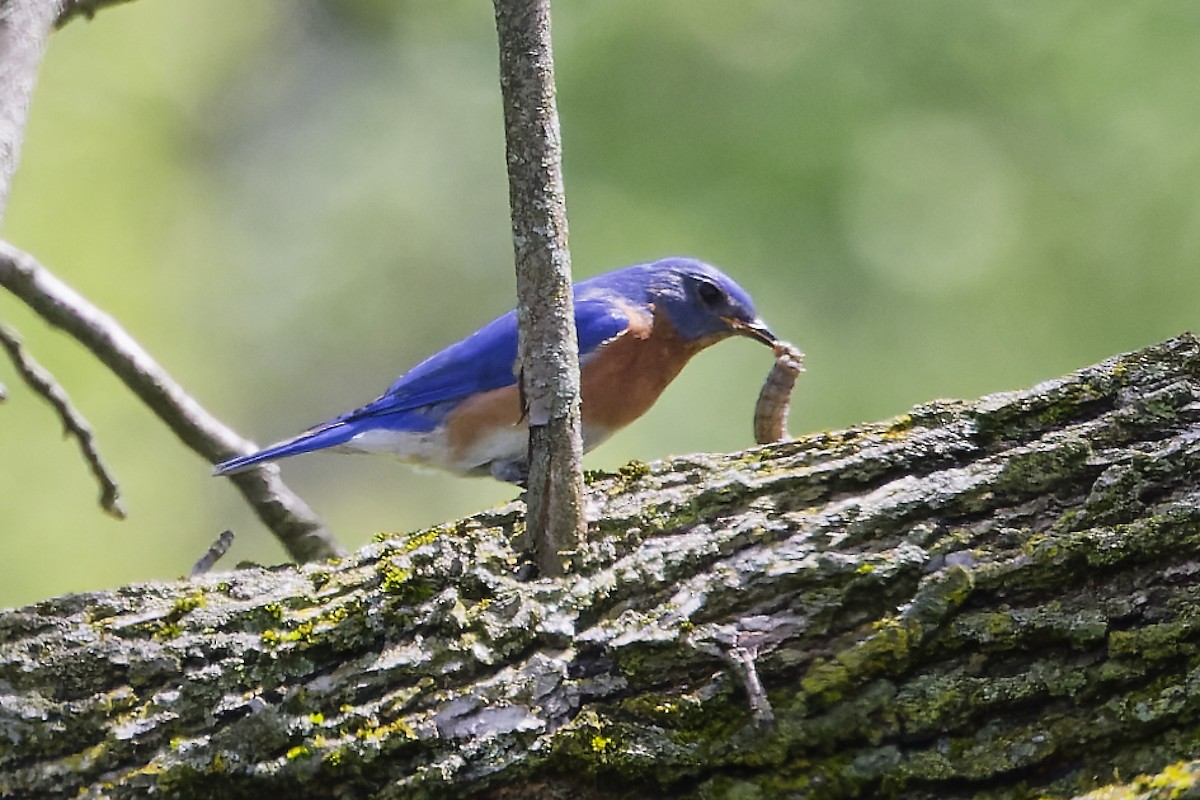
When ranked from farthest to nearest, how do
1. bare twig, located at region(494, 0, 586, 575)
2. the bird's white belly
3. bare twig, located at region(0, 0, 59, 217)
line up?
the bird's white belly
bare twig, located at region(0, 0, 59, 217)
bare twig, located at region(494, 0, 586, 575)

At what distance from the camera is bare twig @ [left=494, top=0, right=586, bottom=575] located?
2455 millimetres

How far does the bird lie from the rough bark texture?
1978 mm

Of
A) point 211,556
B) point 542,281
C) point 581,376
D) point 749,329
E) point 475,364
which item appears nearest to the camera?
point 542,281

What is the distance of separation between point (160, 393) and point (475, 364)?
4.15 feet

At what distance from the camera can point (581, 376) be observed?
4.67 meters

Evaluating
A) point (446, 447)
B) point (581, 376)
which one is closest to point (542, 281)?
point (581, 376)

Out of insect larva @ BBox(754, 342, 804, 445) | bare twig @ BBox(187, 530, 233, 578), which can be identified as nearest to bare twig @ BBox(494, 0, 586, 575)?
bare twig @ BBox(187, 530, 233, 578)

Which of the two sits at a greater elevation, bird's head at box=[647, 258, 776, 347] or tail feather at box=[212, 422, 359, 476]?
bird's head at box=[647, 258, 776, 347]

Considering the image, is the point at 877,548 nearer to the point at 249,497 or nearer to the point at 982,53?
the point at 249,497

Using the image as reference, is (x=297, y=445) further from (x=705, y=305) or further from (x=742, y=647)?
(x=742, y=647)

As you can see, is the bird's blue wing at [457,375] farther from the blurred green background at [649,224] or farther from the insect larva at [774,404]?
the blurred green background at [649,224]

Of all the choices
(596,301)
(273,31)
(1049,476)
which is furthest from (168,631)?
(273,31)

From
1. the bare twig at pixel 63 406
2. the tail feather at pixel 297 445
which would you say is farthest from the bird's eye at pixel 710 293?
the bare twig at pixel 63 406

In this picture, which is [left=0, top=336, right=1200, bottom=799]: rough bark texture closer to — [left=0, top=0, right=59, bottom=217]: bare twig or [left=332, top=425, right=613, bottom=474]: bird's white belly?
[left=0, top=0, right=59, bottom=217]: bare twig
